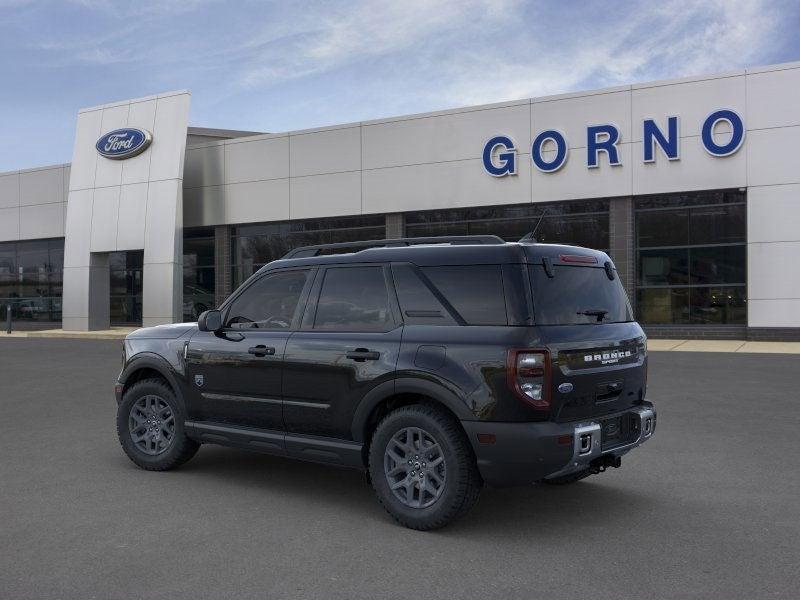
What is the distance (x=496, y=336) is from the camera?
4.58 meters

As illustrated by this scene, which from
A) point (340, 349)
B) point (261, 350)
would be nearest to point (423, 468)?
point (340, 349)

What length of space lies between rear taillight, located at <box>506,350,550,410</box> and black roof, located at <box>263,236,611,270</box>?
63 cm

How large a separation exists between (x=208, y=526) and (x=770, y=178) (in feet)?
64.1

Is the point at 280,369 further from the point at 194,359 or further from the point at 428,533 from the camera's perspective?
the point at 428,533

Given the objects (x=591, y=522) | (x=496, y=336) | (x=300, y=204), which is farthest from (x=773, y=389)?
(x=300, y=204)

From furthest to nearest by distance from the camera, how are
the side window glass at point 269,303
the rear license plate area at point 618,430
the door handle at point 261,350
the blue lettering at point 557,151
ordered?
the blue lettering at point 557,151 → the side window glass at point 269,303 → the door handle at point 261,350 → the rear license plate area at point 618,430

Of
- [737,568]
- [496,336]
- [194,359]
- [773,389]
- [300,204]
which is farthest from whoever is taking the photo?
[300,204]

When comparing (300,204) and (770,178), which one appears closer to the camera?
(770,178)

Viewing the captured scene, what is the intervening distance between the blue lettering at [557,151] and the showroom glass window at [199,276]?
43.6ft

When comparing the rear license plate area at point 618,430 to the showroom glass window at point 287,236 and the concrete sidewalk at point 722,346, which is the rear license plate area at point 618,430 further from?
the showroom glass window at point 287,236

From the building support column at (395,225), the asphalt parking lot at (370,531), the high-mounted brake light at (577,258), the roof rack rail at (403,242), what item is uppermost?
the building support column at (395,225)

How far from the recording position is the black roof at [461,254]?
15.7 feet

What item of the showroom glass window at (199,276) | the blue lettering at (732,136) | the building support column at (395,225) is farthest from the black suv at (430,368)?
the showroom glass window at (199,276)

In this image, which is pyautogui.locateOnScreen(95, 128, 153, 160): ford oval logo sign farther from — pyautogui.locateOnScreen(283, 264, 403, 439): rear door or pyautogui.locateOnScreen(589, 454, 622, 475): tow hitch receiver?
pyautogui.locateOnScreen(589, 454, 622, 475): tow hitch receiver
